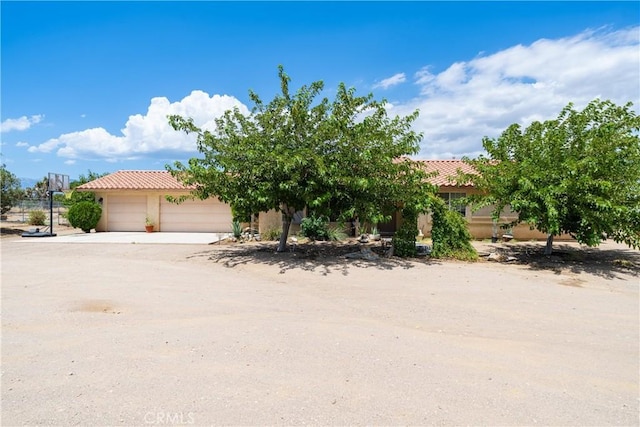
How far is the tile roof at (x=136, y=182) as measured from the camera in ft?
67.9

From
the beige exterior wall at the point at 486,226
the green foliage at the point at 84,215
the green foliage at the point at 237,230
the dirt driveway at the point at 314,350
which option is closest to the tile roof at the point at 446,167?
the beige exterior wall at the point at 486,226

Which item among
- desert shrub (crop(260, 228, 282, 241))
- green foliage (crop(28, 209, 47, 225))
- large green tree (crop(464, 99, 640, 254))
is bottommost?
desert shrub (crop(260, 228, 282, 241))

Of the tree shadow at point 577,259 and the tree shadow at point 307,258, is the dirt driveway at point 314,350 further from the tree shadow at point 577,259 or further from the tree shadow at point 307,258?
the tree shadow at point 577,259

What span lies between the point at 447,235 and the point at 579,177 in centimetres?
395

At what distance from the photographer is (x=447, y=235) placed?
12297 millimetres

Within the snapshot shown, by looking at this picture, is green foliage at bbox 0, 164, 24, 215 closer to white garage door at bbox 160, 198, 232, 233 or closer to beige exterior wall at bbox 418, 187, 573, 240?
white garage door at bbox 160, 198, 232, 233

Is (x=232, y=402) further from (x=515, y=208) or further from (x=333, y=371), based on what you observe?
(x=515, y=208)

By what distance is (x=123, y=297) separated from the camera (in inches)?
273

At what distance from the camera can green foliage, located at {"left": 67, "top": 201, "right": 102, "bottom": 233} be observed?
65.4 feet

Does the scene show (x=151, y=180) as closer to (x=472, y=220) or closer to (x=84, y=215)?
(x=84, y=215)

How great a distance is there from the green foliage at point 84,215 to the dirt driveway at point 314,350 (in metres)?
12.2

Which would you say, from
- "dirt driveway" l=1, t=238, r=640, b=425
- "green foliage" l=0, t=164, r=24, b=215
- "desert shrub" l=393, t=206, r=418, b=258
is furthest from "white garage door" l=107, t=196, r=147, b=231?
"desert shrub" l=393, t=206, r=418, b=258

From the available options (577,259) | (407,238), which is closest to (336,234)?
(407,238)

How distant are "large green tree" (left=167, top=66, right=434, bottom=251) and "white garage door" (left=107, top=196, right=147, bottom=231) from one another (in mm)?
10924
